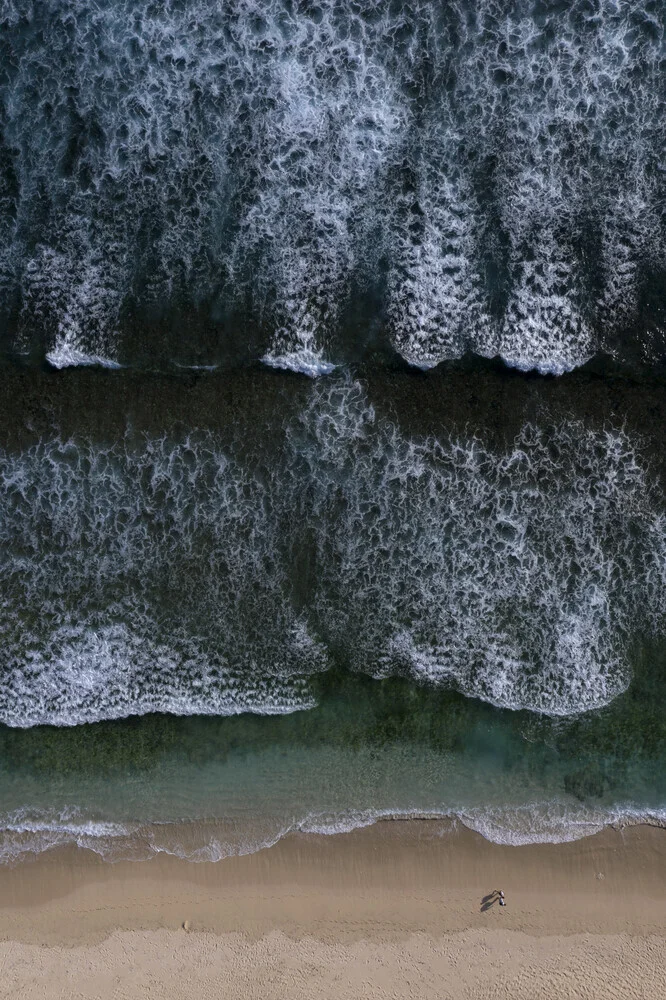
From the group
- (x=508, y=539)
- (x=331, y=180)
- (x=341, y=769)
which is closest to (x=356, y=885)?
(x=341, y=769)

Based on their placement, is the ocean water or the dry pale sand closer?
the dry pale sand

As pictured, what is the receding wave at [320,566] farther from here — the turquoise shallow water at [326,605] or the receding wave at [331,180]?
the receding wave at [331,180]

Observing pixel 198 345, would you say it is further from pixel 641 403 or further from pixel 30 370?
pixel 641 403

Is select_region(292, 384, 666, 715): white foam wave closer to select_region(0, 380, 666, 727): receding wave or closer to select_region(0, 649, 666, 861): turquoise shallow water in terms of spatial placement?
select_region(0, 380, 666, 727): receding wave

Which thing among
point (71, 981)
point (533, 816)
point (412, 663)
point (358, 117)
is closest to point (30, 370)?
point (358, 117)

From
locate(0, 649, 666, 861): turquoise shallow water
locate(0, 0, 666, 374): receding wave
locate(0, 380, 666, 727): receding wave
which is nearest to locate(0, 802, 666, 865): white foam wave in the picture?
locate(0, 649, 666, 861): turquoise shallow water

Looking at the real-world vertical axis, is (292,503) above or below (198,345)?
below
